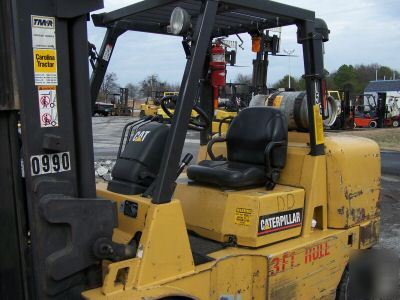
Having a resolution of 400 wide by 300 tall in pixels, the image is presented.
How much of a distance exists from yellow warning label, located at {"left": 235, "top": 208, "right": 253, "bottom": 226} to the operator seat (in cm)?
23

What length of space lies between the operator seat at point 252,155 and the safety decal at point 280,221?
25 cm

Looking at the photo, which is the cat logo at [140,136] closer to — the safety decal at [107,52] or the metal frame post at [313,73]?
the safety decal at [107,52]

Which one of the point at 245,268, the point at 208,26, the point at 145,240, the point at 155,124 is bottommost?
the point at 245,268

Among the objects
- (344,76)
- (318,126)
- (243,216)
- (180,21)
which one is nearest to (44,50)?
(180,21)

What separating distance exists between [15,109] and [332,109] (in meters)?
2.64

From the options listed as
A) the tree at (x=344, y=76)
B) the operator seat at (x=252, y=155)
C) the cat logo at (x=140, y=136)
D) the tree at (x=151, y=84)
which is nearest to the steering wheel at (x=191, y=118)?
the cat logo at (x=140, y=136)

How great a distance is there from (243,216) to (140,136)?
36.0 inches

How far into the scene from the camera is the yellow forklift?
249 cm

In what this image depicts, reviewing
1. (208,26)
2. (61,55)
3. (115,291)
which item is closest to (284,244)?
(115,291)

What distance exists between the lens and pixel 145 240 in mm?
2695

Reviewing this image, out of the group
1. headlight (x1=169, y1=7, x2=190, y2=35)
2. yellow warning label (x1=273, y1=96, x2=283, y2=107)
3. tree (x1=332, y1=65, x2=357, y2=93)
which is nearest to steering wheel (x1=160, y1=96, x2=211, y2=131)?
headlight (x1=169, y1=7, x2=190, y2=35)

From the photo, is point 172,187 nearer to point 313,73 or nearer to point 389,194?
point 313,73

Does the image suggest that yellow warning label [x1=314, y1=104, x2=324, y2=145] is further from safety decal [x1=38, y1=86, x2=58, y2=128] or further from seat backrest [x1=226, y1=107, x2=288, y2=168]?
safety decal [x1=38, y1=86, x2=58, y2=128]

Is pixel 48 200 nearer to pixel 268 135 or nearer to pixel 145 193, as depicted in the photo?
pixel 145 193
